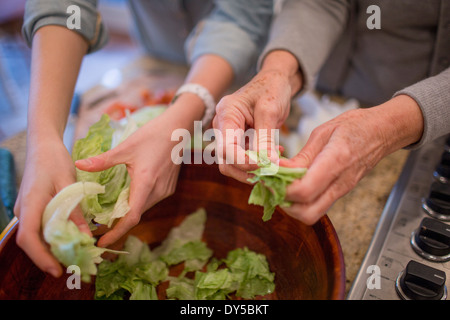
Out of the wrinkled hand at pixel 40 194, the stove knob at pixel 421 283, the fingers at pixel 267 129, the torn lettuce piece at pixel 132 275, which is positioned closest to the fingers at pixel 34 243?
the wrinkled hand at pixel 40 194

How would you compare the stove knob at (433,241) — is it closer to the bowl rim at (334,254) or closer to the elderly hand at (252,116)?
the bowl rim at (334,254)

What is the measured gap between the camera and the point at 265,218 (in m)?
0.69

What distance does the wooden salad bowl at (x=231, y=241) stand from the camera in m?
0.65

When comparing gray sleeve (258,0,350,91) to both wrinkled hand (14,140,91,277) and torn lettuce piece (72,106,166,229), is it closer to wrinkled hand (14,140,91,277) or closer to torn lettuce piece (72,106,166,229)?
torn lettuce piece (72,106,166,229)

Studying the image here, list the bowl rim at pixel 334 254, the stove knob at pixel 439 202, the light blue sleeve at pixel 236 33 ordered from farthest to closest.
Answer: the light blue sleeve at pixel 236 33
the stove knob at pixel 439 202
the bowl rim at pixel 334 254

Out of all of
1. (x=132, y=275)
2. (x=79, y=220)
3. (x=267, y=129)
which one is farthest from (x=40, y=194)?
(x=267, y=129)

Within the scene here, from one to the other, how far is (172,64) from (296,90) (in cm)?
108

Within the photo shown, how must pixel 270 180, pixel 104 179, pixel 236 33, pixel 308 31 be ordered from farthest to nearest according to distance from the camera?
1. pixel 236 33
2. pixel 308 31
3. pixel 104 179
4. pixel 270 180

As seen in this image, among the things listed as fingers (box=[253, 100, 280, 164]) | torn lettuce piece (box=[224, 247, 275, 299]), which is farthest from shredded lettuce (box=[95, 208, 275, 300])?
fingers (box=[253, 100, 280, 164])

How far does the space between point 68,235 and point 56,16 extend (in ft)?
2.32

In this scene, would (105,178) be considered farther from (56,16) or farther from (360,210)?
(360,210)

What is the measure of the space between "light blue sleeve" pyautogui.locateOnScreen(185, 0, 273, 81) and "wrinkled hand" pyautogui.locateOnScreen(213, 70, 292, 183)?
0.35 meters

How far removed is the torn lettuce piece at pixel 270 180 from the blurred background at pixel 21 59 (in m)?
2.09

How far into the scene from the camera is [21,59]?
3873mm
